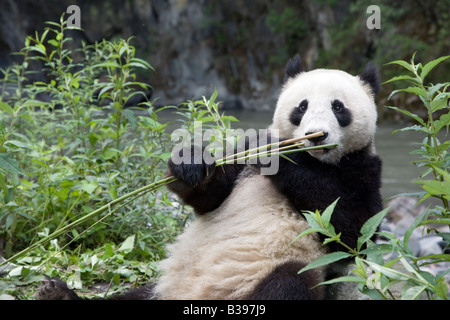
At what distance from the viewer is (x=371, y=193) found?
261cm

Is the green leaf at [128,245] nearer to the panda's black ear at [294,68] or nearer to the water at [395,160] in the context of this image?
the panda's black ear at [294,68]

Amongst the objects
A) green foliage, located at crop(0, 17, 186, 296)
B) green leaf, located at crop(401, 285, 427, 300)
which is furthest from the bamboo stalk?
green leaf, located at crop(401, 285, 427, 300)

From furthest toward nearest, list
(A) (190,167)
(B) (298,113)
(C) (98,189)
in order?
(C) (98,189)
(B) (298,113)
(A) (190,167)

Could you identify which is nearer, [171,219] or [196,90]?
[171,219]

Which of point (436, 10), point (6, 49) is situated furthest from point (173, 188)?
point (6, 49)

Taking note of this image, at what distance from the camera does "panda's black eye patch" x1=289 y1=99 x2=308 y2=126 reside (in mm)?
2709

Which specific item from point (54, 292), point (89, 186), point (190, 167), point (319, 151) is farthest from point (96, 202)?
point (319, 151)

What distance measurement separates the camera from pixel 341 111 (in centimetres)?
267

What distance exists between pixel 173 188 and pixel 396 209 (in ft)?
23.4

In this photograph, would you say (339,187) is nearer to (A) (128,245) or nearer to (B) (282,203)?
(B) (282,203)

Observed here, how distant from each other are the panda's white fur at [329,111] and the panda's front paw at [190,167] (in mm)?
555

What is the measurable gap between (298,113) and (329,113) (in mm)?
196

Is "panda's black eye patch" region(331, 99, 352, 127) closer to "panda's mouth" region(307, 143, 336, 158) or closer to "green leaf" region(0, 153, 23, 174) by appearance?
"panda's mouth" region(307, 143, 336, 158)

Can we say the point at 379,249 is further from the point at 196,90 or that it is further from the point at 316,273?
the point at 196,90
